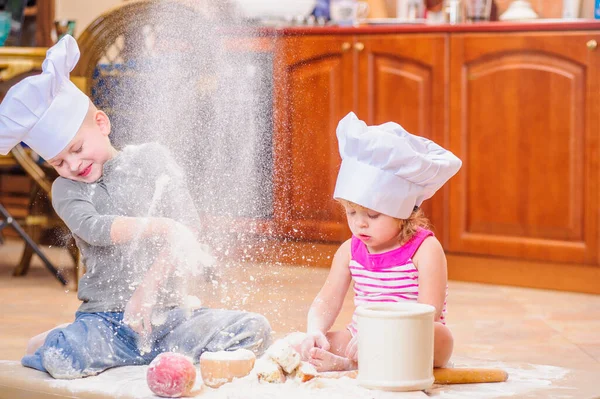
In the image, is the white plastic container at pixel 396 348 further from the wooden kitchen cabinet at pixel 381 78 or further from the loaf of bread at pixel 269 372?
the wooden kitchen cabinet at pixel 381 78

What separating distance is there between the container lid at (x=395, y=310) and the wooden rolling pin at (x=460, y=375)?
0.40 ft

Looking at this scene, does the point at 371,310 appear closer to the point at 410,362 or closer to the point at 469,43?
the point at 410,362

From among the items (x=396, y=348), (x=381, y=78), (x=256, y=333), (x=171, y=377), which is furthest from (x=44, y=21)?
(x=396, y=348)

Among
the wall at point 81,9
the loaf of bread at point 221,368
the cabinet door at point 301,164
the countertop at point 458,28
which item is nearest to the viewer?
the loaf of bread at point 221,368

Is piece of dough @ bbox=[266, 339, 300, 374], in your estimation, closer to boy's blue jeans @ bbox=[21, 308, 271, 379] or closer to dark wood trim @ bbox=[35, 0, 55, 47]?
boy's blue jeans @ bbox=[21, 308, 271, 379]

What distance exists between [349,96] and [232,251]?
1.49 meters

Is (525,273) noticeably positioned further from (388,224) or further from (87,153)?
(87,153)

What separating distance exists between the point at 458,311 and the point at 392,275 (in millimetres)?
973

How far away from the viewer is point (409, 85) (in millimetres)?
3160

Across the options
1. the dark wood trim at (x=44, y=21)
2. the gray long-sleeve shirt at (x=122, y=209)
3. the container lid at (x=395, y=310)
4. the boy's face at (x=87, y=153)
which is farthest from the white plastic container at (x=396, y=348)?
the dark wood trim at (x=44, y=21)

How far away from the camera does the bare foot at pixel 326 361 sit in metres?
1.65

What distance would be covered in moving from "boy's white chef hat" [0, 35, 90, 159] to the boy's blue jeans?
295 millimetres

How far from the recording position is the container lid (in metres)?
1.50

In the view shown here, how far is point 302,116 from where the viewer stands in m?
2.00
